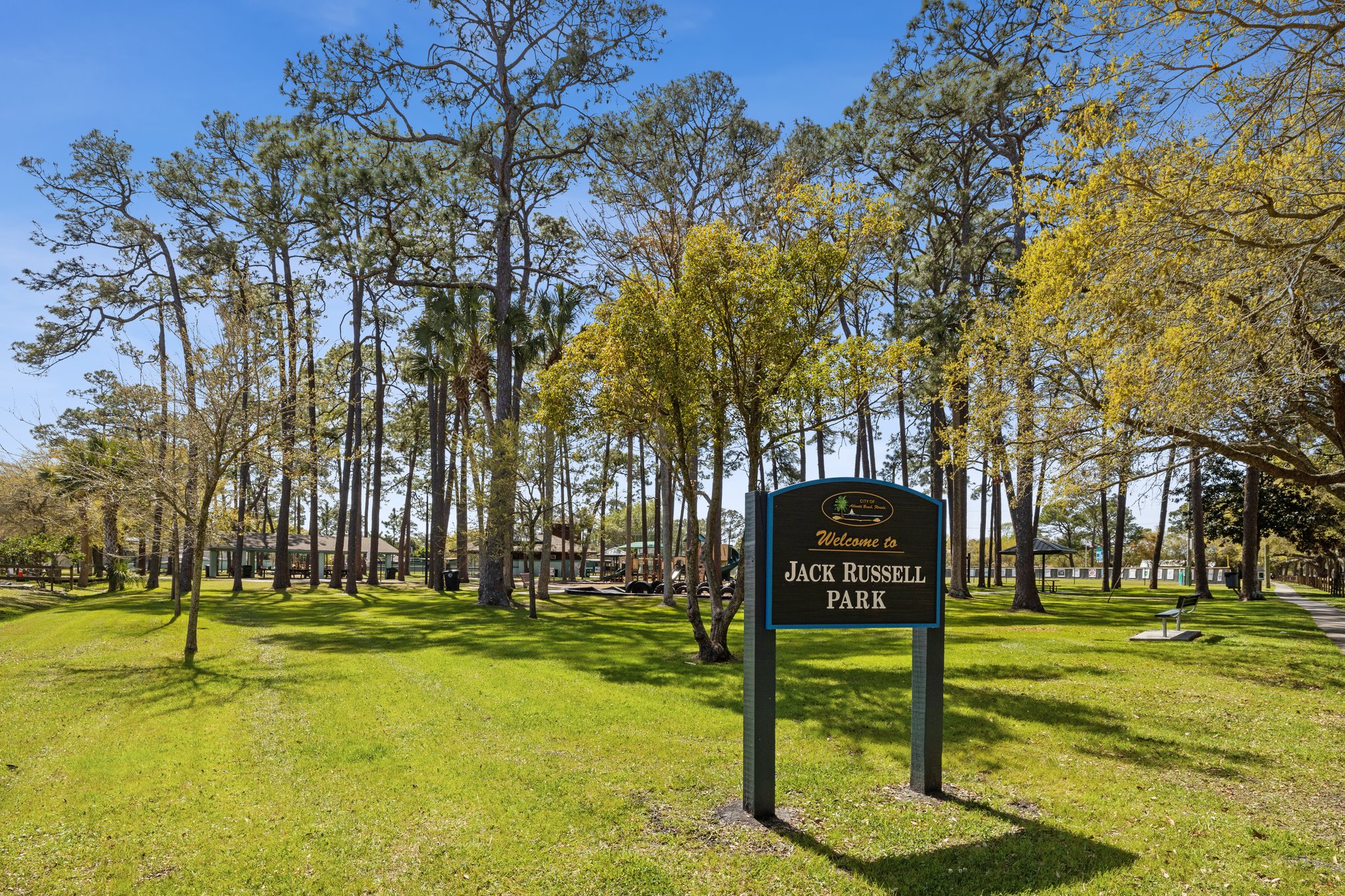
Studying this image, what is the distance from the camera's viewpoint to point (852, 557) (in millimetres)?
6305

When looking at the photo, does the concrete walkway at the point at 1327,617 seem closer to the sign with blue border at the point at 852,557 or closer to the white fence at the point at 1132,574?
the sign with blue border at the point at 852,557

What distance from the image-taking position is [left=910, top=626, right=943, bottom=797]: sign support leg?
21.1ft

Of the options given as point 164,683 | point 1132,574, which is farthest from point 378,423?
point 1132,574

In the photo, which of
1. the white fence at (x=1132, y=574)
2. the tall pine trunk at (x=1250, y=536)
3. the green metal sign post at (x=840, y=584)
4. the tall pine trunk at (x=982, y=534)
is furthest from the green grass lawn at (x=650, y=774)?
the white fence at (x=1132, y=574)

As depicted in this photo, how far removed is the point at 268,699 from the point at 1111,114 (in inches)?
480

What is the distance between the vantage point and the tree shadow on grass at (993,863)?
476 cm

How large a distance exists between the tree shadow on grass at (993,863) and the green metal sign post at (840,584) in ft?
2.87

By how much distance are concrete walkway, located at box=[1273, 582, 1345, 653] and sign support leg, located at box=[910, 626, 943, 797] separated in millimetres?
11337

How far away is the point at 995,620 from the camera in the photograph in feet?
65.9

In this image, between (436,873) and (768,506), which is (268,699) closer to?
(436,873)

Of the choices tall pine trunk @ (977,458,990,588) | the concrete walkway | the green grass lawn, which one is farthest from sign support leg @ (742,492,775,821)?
tall pine trunk @ (977,458,990,588)

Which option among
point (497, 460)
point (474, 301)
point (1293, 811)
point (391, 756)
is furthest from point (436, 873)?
point (474, 301)

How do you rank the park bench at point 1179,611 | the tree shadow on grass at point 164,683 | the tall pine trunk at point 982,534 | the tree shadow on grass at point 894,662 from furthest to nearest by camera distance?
the tall pine trunk at point 982,534 → the park bench at point 1179,611 → the tree shadow on grass at point 164,683 → the tree shadow on grass at point 894,662

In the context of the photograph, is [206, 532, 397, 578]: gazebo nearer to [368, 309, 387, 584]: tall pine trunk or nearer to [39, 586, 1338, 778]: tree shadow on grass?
[368, 309, 387, 584]: tall pine trunk
